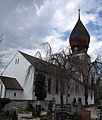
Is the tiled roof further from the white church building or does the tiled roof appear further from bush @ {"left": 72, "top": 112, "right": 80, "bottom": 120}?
bush @ {"left": 72, "top": 112, "right": 80, "bottom": 120}

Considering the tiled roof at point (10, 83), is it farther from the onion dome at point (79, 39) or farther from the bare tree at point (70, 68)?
the onion dome at point (79, 39)

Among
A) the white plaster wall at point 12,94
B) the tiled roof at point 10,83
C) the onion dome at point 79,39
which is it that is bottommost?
the white plaster wall at point 12,94

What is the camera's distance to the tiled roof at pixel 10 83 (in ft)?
107

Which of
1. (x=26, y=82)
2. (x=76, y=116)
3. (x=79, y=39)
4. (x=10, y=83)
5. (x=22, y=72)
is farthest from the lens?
(x=79, y=39)

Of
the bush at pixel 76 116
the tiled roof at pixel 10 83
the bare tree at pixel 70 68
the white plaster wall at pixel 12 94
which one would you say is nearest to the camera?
the bush at pixel 76 116

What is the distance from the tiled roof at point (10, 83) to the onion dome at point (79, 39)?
52.4ft

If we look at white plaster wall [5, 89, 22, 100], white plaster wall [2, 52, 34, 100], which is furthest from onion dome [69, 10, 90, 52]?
white plaster wall [5, 89, 22, 100]

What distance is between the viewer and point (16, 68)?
122ft

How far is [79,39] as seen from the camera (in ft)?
155

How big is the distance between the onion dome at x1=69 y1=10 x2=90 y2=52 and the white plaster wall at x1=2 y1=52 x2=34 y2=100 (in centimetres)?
1360

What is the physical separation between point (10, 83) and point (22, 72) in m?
3.23

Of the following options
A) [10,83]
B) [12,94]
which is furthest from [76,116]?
[10,83]

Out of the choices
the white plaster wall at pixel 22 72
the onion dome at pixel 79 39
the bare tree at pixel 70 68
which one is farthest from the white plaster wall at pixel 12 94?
the onion dome at pixel 79 39

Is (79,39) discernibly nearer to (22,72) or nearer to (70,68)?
(22,72)
